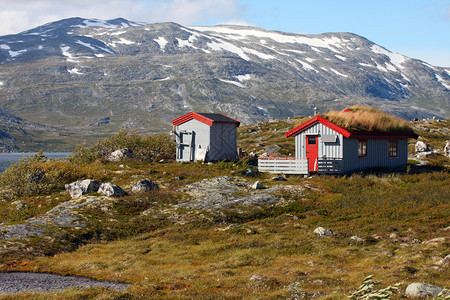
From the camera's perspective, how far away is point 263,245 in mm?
22859

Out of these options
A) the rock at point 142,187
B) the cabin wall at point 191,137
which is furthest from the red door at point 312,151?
the rock at point 142,187

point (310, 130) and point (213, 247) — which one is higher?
point (310, 130)

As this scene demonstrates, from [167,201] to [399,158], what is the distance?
87.4ft

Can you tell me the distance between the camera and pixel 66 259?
2198 centimetres

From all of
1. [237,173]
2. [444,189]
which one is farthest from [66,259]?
[444,189]

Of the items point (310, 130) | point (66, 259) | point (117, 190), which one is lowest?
point (66, 259)

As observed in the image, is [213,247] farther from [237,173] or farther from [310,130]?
[310,130]

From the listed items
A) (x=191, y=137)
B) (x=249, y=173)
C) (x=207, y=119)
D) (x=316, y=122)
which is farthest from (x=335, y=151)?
(x=191, y=137)

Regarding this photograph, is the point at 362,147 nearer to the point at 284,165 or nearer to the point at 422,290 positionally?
the point at 284,165

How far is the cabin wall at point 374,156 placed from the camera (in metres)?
43.7

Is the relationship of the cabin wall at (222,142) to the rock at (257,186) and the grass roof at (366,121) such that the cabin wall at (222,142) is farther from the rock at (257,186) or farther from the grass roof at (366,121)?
the rock at (257,186)

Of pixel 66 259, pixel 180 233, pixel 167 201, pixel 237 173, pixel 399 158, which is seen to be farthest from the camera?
pixel 399 158

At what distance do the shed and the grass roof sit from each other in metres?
12.3

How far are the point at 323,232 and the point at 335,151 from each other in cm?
2057
